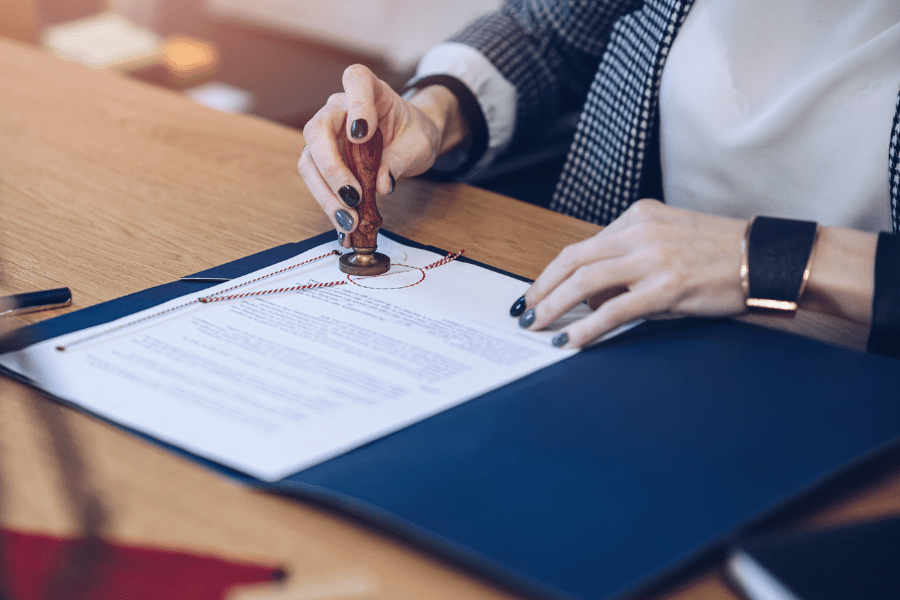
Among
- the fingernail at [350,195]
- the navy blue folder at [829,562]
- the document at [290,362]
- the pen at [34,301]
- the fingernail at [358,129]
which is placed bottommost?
the pen at [34,301]

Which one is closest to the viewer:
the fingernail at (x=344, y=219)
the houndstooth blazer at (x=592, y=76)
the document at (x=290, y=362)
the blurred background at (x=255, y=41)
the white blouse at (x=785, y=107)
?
the document at (x=290, y=362)

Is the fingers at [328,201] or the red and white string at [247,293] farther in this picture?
the fingers at [328,201]

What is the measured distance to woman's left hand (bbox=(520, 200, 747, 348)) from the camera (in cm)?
61

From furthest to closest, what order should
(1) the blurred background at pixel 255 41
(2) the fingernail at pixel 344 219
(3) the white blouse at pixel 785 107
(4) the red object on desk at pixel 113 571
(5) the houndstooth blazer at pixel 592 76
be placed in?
(1) the blurred background at pixel 255 41 → (5) the houndstooth blazer at pixel 592 76 → (3) the white blouse at pixel 785 107 → (2) the fingernail at pixel 344 219 → (4) the red object on desk at pixel 113 571

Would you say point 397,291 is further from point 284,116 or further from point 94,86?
point 284,116

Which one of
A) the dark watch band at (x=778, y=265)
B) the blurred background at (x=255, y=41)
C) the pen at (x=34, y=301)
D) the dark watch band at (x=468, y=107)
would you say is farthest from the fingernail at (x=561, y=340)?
the blurred background at (x=255, y=41)

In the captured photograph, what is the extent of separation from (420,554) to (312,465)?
9cm

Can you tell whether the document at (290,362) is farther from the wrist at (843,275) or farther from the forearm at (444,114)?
the forearm at (444,114)

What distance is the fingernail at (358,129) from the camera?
0.72 m

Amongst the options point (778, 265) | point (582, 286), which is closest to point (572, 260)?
point (582, 286)

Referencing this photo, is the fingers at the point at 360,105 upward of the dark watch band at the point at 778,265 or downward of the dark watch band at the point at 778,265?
upward

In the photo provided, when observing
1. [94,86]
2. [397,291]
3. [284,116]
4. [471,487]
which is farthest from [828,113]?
[284,116]

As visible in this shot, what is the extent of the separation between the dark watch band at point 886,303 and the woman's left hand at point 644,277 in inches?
4.0

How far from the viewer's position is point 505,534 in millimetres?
391
